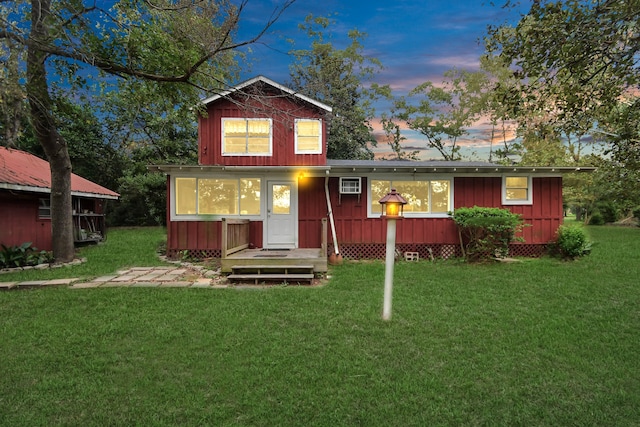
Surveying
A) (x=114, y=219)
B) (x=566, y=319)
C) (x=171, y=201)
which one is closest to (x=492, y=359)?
(x=566, y=319)

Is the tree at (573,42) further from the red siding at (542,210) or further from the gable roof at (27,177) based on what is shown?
the gable roof at (27,177)

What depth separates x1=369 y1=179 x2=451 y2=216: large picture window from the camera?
33.6 feet

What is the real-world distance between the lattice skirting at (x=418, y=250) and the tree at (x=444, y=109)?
52.6 feet

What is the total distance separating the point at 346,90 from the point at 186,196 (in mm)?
15950

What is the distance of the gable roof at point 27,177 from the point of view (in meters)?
9.17

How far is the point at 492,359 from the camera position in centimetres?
341

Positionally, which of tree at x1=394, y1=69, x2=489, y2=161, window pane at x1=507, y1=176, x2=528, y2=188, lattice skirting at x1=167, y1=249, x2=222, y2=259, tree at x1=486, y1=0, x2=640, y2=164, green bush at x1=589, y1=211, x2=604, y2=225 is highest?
tree at x1=394, y1=69, x2=489, y2=161

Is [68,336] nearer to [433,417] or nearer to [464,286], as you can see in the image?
[433,417]

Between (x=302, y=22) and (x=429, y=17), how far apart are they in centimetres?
641

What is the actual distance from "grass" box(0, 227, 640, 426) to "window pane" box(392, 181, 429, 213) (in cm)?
447

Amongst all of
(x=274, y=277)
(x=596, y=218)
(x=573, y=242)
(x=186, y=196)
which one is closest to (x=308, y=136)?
(x=186, y=196)

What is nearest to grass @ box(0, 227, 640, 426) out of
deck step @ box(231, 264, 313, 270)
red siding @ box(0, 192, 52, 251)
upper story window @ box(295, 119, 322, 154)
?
deck step @ box(231, 264, 313, 270)

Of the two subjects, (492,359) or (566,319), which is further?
(566,319)

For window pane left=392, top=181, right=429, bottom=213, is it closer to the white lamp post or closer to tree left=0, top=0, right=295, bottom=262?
the white lamp post
